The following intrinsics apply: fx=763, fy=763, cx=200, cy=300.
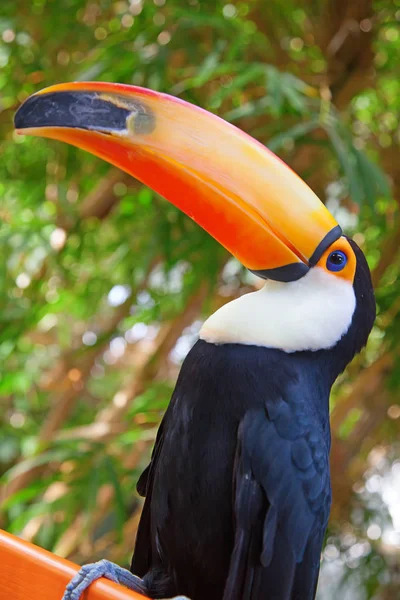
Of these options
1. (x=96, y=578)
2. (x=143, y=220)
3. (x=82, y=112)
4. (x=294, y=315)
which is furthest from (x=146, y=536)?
(x=143, y=220)

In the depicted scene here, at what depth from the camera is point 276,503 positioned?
29.4 inches

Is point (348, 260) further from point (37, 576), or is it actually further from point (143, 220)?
point (143, 220)

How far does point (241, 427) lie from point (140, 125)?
32cm

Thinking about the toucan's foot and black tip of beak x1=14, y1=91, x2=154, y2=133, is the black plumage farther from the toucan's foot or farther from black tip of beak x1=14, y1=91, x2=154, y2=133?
black tip of beak x1=14, y1=91, x2=154, y2=133

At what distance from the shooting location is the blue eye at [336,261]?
0.79 metres

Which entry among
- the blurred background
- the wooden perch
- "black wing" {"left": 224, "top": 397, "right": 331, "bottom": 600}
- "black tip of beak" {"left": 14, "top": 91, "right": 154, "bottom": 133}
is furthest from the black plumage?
the blurred background

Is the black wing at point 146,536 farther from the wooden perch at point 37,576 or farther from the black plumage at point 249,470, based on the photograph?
the wooden perch at point 37,576

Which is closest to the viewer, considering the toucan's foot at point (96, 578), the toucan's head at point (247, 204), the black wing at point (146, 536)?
the toucan's foot at point (96, 578)

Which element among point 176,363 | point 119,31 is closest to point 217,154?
point 119,31

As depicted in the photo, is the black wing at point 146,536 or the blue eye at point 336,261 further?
the black wing at point 146,536

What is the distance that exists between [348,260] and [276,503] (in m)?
0.26

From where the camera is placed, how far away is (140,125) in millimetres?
769

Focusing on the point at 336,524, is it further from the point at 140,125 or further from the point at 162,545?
the point at 140,125

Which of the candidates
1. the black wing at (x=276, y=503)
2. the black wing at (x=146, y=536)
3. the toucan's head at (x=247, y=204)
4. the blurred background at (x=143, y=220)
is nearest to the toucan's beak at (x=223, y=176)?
the toucan's head at (x=247, y=204)
